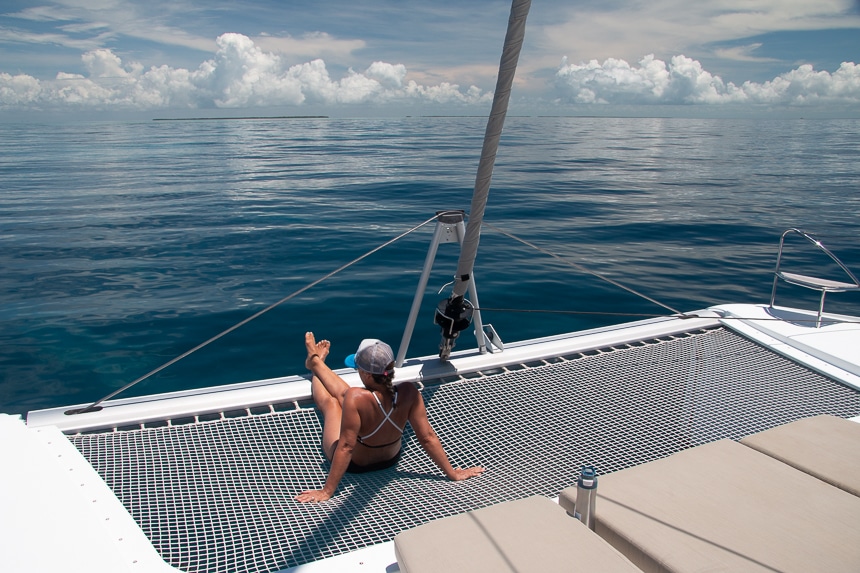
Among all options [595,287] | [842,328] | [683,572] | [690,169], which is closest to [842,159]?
[690,169]

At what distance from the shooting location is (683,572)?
94.7 inches

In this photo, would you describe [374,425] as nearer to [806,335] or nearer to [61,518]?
[61,518]

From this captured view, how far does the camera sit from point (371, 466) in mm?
4172

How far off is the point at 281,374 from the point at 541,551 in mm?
5772

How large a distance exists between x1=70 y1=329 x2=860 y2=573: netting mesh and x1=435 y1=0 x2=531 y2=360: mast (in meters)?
0.75

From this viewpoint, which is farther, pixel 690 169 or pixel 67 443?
pixel 690 169

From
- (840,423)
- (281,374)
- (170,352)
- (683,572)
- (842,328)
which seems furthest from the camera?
(170,352)

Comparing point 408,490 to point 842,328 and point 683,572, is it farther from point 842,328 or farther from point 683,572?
point 842,328

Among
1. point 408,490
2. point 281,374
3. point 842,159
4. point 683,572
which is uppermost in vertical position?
point 842,159

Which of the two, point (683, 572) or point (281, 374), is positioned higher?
point (683, 572)

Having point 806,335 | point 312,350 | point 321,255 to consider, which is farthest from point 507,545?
point 321,255

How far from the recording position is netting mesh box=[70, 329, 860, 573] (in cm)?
339

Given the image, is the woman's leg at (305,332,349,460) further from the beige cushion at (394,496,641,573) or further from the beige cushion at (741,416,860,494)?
the beige cushion at (741,416,860,494)

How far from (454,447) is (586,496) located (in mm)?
1952
